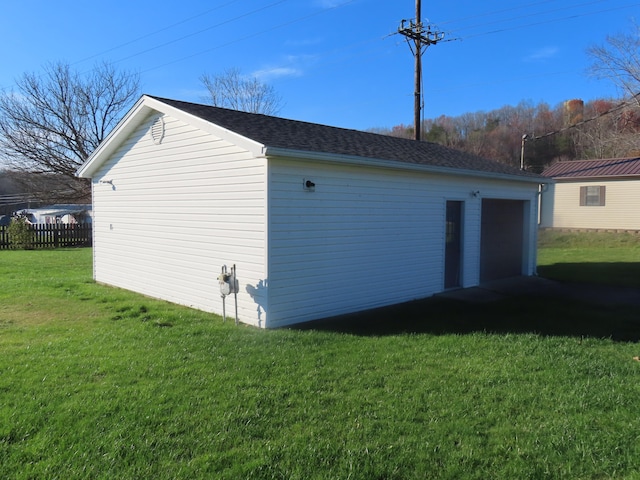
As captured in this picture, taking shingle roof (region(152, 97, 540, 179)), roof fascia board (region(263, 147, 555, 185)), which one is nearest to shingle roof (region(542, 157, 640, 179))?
roof fascia board (region(263, 147, 555, 185))

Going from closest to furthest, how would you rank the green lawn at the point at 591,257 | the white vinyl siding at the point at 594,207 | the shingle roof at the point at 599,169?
the green lawn at the point at 591,257, the white vinyl siding at the point at 594,207, the shingle roof at the point at 599,169

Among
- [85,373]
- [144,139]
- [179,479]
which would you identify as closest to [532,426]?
[179,479]

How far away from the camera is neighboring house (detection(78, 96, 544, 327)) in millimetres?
6820

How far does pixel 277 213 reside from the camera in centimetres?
668

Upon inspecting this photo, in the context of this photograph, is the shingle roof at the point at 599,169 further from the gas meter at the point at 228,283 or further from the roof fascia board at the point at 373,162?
the gas meter at the point at 228,283

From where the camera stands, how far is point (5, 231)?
21.2m

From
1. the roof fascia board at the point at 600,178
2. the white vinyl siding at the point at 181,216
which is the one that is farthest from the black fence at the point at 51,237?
the roof fascia board at the point at 600,178

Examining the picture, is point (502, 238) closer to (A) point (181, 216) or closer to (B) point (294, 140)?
(B) point (294, 140)

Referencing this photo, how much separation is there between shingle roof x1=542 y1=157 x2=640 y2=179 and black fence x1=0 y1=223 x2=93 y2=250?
24.5 meters

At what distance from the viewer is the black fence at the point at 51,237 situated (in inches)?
824

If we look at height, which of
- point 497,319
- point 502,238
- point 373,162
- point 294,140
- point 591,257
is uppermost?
point 294,140

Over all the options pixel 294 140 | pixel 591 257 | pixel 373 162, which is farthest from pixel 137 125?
pixel 591 257

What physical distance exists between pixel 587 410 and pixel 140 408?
377 centimetres

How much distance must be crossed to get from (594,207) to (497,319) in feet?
62.3
